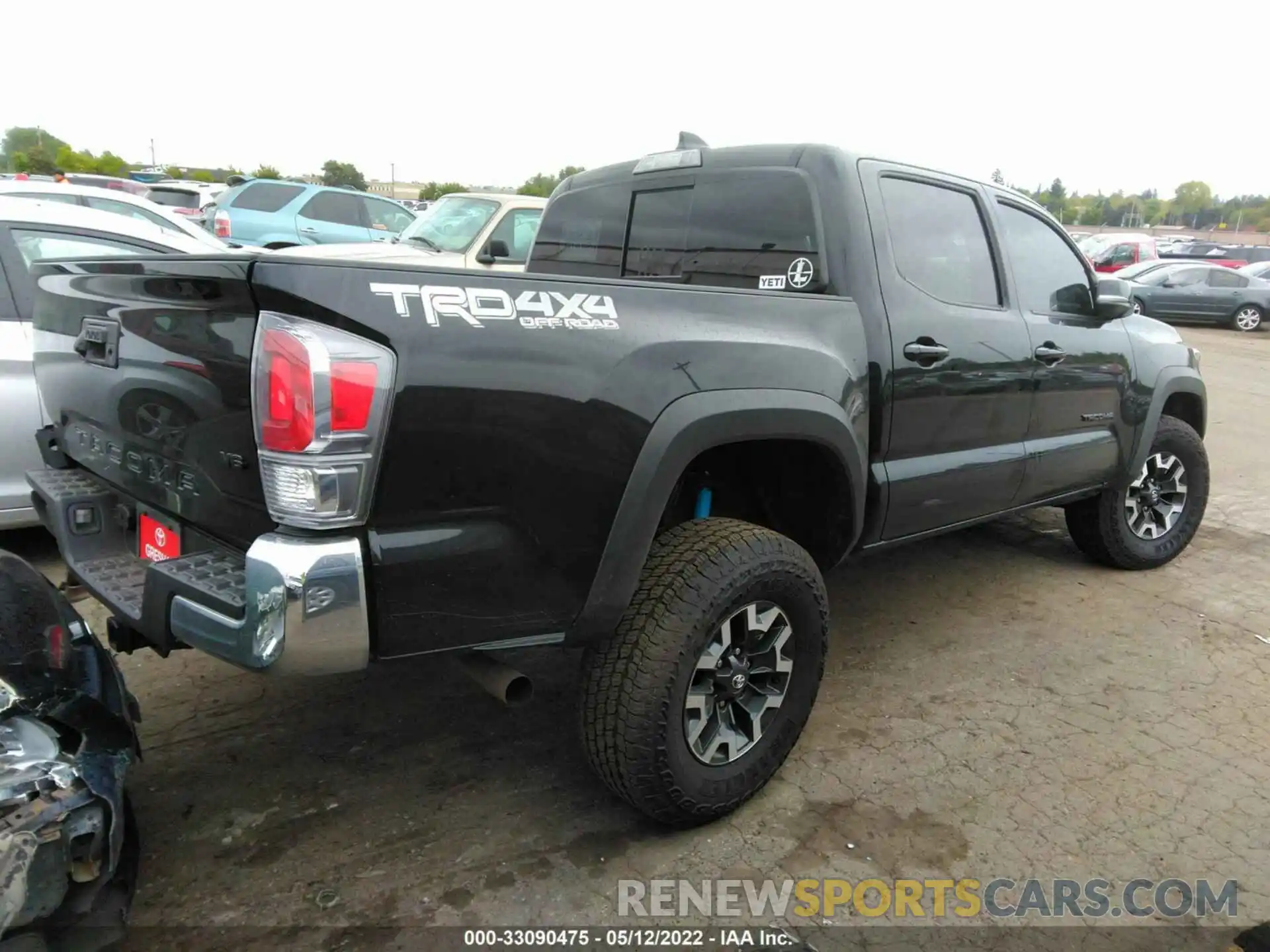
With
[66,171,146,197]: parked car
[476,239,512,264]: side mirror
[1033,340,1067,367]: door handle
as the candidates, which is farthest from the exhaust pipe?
[66,171,146,197]: parked car

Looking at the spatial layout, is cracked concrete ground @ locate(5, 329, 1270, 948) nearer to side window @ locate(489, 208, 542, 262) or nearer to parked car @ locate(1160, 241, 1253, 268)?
side window @ locate(489, 208, 542, 262)

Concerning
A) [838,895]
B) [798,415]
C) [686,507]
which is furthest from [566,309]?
[838,895]

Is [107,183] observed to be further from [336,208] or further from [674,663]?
[674,663]

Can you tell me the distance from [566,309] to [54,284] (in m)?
1.63

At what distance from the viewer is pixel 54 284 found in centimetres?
268

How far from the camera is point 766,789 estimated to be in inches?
115

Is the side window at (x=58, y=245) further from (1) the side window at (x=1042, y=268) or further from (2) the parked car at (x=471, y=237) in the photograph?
(1) the side window at (x=1042, y=268)

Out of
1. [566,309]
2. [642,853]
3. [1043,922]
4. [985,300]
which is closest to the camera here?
[566,309]

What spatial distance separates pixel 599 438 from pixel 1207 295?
22194 millimetres

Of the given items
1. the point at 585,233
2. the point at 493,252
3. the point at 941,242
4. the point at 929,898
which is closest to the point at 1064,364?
the point at 941,242

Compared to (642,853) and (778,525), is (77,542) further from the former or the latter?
(778,525)

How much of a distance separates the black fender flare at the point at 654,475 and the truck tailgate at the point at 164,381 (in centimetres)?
A: 81

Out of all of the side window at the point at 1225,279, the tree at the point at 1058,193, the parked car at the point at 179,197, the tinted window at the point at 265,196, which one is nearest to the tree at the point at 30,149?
the parked car at the point at 179,197

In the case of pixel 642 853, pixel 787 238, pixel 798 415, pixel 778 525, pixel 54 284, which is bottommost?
pixel 642 853
